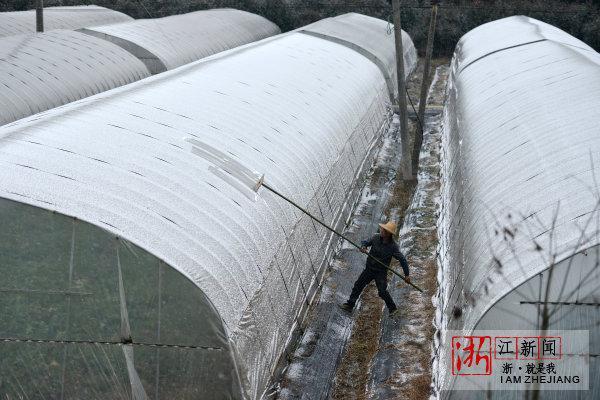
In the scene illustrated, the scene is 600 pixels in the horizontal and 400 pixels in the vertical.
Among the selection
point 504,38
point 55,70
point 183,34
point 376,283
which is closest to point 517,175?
point 376,283

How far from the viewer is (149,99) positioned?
10945 mm

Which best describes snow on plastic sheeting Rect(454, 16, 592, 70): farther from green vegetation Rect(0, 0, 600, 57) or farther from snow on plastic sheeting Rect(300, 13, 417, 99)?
green vegetation Rect(0, 0, 600, 57)

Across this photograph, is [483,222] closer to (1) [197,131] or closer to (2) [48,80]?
(1) [197,131]

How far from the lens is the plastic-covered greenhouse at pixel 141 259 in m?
7.01

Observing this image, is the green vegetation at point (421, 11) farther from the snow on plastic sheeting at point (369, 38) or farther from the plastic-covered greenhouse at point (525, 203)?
the plastic-covered greenhouse at point (525, 203)

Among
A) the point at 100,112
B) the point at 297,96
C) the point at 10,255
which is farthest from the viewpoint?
the point at 297,96

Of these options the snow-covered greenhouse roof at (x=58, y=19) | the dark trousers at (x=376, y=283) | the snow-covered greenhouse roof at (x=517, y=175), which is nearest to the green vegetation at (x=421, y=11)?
the snow-covered greenhouse roof at (x=58, y=19)

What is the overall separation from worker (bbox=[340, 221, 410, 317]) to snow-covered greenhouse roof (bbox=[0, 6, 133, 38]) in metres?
18.2

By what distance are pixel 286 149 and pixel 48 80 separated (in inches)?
274

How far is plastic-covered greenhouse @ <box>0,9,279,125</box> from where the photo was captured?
14805 mm

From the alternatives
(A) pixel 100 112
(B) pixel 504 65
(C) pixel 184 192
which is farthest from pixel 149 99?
(B) pixel 504 65

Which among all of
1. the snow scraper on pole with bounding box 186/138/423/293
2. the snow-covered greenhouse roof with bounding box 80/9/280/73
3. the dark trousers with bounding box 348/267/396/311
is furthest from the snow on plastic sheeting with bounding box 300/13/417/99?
the snow scraper on pole with bounding box 186/138/423/293

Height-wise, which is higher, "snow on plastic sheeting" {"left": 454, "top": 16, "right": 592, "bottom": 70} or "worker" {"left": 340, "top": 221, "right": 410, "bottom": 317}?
"snow on plastic sheeting" {"left": 454, "top": 16, "right": 592, "bottom": 70}

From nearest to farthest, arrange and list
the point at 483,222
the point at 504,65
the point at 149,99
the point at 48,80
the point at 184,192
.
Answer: the point at 184,192 < the point at 483,222 < the point at 149,99 < the point at 48,80 < the point at 504,65
